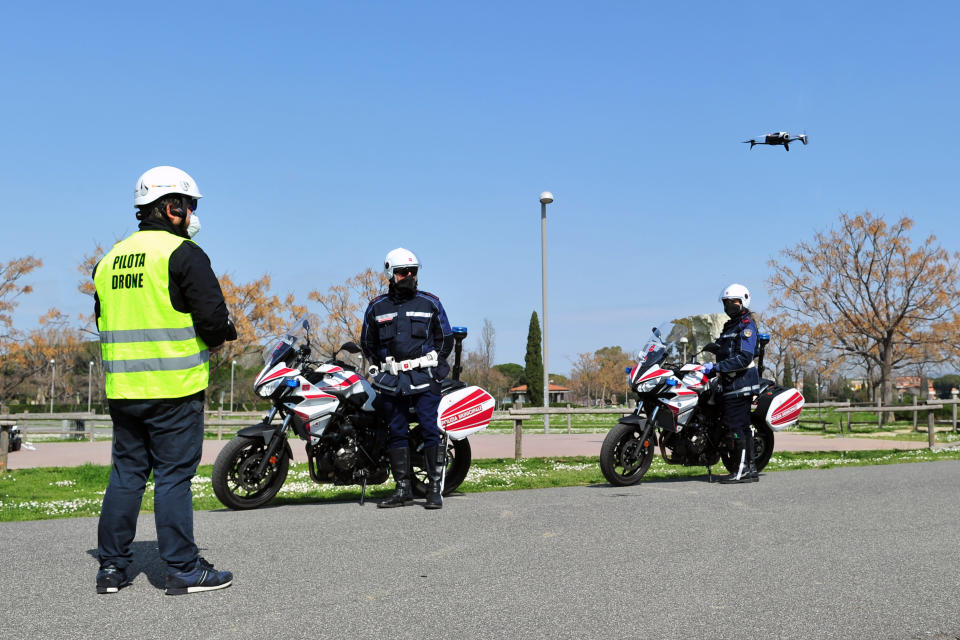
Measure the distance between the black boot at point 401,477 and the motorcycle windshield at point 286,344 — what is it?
4.05ft

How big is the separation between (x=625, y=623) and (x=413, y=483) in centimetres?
420

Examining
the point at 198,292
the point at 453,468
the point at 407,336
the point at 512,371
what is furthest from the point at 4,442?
the point at 512,371

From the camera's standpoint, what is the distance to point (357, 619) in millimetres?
3486

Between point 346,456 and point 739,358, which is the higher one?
point 739,358

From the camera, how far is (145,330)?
4.14 m

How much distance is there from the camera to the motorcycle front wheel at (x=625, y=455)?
820 centimetres

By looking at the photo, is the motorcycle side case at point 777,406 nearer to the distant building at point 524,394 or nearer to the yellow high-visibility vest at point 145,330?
the yellow high-visibility vest at point 145,330

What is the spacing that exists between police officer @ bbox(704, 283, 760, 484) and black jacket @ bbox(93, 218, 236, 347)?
19.8ft

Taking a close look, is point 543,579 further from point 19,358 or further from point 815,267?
point 815,267

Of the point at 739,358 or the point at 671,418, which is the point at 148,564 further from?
the point at 739,358

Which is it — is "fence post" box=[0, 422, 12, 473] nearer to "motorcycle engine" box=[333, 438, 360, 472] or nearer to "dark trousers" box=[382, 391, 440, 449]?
"motorcycle engine" box=[333, 438, 360, 472]

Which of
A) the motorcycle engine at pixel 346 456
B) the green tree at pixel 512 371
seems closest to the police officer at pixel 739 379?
the motorcycle engine at pixel 346 456

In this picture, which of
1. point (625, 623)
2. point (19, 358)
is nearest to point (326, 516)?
point (625, 623)

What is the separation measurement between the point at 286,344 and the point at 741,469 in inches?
202
